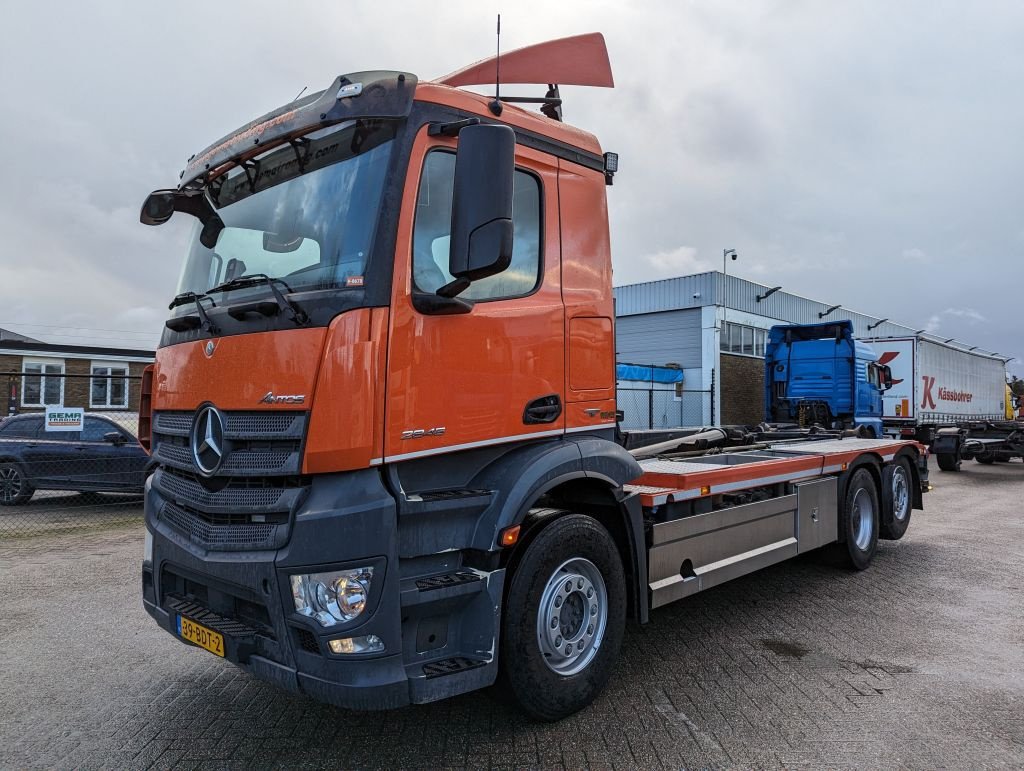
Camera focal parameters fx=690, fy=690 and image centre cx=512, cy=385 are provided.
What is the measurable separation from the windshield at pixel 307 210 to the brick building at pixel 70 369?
74.7 feet

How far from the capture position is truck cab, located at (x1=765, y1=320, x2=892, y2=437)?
1387 centimetres

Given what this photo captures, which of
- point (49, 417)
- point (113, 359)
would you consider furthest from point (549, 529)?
point (113, 359)

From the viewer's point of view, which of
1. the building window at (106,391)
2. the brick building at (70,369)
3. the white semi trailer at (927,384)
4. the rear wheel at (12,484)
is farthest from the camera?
the building window at (106,391)

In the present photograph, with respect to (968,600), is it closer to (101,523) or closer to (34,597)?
(34,597)

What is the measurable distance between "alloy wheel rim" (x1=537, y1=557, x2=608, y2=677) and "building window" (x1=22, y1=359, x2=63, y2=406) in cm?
2566

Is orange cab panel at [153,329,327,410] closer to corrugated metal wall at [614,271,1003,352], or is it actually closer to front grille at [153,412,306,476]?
front grille at [153,412,306,476]

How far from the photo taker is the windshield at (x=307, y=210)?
2916mm

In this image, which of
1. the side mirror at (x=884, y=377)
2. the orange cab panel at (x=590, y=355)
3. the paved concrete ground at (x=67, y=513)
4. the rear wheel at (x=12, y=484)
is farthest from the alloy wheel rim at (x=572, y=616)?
the side mirror at (x=884, y=377)

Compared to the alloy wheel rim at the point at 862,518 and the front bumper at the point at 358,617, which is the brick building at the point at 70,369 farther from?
the front bumper at the point at 358,617

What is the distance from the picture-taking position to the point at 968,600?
5.58 m

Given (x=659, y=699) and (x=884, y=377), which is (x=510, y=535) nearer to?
(x=659, y=699)

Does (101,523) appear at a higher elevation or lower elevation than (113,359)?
lower

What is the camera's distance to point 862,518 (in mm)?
6766

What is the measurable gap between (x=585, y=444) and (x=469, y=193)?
1440 mm
